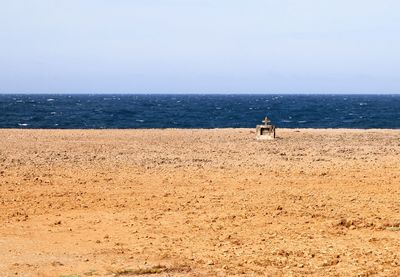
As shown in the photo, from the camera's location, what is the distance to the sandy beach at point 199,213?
31.6ft

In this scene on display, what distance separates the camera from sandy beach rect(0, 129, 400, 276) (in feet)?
31.6

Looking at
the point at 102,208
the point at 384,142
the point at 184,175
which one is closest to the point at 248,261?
the point at 102,208

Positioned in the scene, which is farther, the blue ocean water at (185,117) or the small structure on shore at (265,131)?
the blue ocean water at (185,117)

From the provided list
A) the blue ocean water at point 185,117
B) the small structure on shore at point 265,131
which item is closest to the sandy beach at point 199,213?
the small structure on shore at point 265,131

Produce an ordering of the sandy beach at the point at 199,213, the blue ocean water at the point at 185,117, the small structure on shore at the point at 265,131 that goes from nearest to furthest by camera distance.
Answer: the sandy beach at the point at 199,213
the small structure on shore at the point at 265,131
the blue ocean water at the point at 185,117

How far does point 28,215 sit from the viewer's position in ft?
42.7

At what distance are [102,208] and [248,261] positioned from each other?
5029 mm

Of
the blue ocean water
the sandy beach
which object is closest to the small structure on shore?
the sandy beach

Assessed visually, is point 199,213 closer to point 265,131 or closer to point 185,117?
point 265,131

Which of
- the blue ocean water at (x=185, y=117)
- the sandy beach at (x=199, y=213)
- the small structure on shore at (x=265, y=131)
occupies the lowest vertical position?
the blue ocean water at (x=185, y=117)

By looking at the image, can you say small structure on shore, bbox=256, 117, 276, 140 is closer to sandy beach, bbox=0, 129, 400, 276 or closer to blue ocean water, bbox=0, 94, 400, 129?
sandy beach, bbox=0, 129, 400, 276

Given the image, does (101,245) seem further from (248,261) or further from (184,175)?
(184,175)

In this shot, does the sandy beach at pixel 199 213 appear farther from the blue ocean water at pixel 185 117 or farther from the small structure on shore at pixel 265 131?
the blue ocean water at pixel 185 117

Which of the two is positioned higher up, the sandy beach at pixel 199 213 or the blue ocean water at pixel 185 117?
the sandy beach at pixel 199 213
